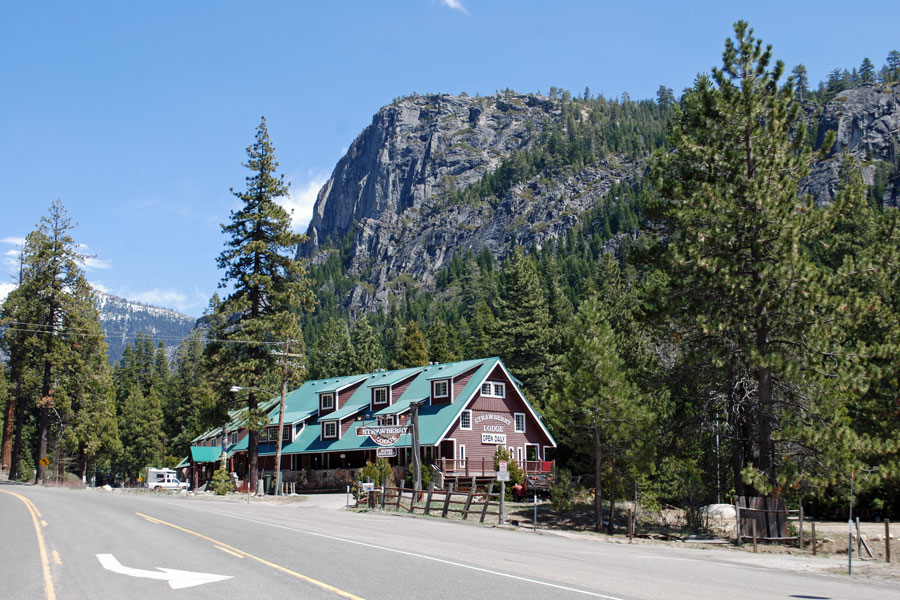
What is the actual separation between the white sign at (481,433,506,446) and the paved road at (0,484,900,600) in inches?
1050

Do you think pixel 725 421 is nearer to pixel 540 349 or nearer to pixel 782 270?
pixel 782 270

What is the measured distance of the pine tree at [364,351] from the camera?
88000 millimetres

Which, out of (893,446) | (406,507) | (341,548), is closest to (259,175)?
(406,507)

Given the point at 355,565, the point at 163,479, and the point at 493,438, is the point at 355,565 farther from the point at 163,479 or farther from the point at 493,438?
the point at 163,479

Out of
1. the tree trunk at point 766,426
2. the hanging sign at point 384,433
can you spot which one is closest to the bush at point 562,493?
the tree trunk at point 766,426

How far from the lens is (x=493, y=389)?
50.5 metres

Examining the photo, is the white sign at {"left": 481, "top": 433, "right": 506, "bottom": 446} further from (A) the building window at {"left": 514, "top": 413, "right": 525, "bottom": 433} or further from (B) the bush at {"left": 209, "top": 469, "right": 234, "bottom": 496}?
(B) the bush at {"left": 209, "top": 469, "right": 234, "bottom": 496}

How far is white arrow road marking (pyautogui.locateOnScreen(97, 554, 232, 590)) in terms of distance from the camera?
1088cm

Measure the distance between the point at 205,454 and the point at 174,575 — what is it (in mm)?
57746

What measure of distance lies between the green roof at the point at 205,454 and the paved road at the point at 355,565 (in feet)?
145

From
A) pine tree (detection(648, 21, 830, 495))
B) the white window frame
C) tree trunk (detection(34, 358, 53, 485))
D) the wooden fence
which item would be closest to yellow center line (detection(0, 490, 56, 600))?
the wooden fence

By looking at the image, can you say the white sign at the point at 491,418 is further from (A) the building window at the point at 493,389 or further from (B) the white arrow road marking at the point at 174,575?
(B) the white arrow road marking at the point at 174,575

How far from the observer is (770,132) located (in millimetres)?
24922

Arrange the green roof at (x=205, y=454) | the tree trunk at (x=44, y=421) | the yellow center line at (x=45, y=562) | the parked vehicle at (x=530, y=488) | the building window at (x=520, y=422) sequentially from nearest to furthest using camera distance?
the yellow center line at (x=45, y=562) → the parked vehicle at (x=530, y=488) → the building window at (x=520, y=422) → the tree trunk at (x=44, y=421) → the green roof at (x=205, y=454)
